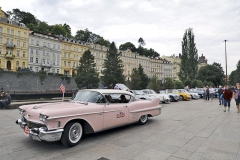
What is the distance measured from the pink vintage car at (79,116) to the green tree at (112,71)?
103 feet

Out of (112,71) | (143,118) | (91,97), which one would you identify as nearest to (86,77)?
(112,71)

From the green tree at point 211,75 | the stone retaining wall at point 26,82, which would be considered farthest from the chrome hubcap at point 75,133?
the green tree at point 211,75

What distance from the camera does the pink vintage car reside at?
15.0ft

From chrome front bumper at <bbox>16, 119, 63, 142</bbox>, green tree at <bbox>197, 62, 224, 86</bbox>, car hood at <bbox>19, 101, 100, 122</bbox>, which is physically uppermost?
green tree at <bbox>197, 62, 224, 86</bbox>

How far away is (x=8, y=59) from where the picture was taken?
50812 millimetres

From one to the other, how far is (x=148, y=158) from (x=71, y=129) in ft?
7.47

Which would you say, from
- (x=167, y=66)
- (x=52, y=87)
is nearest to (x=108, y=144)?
(x=52, y=87)

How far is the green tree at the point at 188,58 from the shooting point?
5328 cm

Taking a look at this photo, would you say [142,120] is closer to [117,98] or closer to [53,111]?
[117,98]

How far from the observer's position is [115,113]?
6.17m

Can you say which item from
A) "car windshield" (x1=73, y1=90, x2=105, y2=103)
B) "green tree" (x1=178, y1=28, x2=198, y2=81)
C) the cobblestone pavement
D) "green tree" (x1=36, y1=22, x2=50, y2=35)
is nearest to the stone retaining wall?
the cobblestone pavement

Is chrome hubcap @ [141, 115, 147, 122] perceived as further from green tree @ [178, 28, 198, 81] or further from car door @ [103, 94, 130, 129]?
green tree @ [178, 28, 198, 81]

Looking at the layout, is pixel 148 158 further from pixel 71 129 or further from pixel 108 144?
pixel 71 129

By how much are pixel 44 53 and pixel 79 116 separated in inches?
2362
